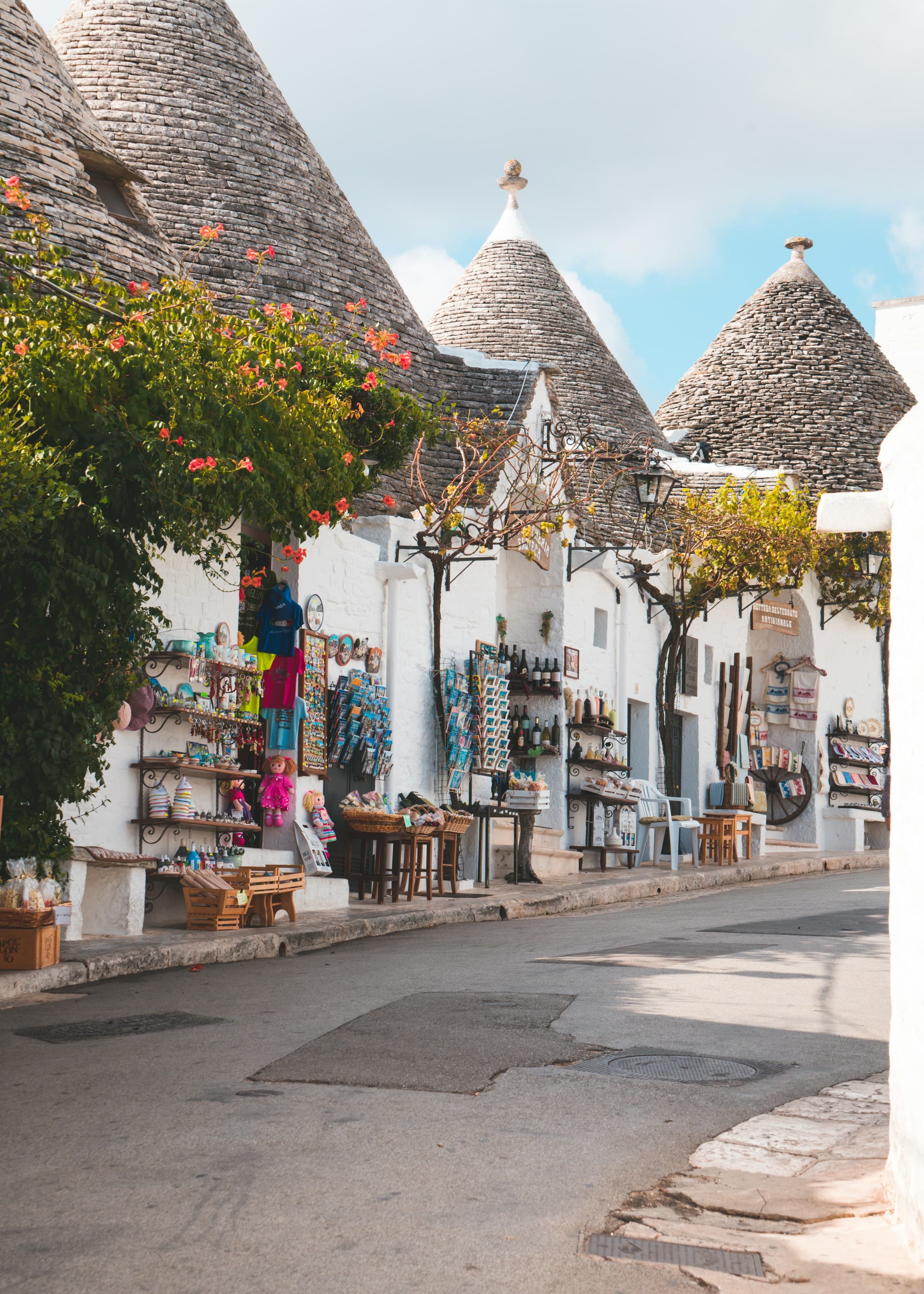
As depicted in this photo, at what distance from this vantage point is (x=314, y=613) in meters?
15.0

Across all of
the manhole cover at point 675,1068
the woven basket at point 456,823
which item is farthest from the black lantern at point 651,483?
the manhole cover at point 675,1068

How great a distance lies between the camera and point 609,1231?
13.7 ft

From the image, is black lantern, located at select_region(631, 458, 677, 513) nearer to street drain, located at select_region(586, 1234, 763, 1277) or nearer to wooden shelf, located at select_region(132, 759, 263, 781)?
wooden shelf, located at select_region(132, 759, 263, 781)

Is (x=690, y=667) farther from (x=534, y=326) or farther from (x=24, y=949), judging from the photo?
(x=24, y=949)

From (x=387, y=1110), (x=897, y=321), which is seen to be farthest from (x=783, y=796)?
(x=387, y=1110)

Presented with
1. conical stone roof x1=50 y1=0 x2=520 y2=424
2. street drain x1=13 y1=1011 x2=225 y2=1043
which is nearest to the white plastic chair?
conical stone roof x1=50 y1=0 x2=520 y2=424

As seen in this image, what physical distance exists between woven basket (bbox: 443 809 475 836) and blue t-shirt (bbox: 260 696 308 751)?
2.05m

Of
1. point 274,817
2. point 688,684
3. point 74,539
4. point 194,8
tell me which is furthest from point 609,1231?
point 688,684

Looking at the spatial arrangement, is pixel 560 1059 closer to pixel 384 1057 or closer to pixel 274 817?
pixel 384 1057

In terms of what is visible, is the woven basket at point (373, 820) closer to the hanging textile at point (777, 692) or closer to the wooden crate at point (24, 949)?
the wooden crate at point (24, 949)

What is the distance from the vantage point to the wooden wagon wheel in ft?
90.4

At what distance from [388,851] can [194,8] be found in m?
11.3

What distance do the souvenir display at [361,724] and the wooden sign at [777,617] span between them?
1242cm

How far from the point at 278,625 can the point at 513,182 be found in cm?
1574
